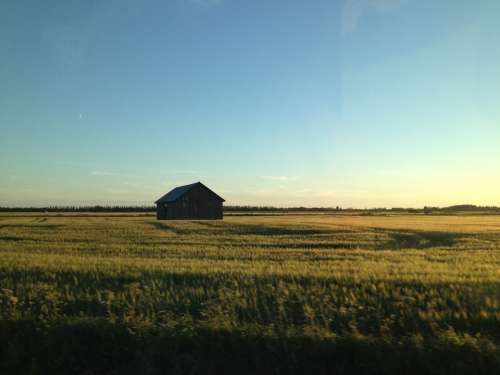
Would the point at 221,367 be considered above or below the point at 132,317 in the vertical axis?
below

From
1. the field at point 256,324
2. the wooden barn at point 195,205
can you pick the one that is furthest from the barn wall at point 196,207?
the field at point 256,324

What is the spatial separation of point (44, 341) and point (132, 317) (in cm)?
142

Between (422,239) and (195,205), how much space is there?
4214 cm

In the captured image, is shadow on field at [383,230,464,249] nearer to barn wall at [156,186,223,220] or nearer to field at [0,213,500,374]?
field at [0,213,500,374]

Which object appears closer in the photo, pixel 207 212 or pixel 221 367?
pixel 221 367

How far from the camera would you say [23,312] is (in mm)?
7738

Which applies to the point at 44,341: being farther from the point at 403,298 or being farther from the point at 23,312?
the point at 403,298

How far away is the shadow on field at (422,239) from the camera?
24.6m

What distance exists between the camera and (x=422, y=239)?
27.5m

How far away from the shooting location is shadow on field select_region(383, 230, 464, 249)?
24581 mm

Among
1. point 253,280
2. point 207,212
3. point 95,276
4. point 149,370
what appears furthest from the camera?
point 207,212

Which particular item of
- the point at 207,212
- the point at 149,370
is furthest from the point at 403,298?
the point at 207,212

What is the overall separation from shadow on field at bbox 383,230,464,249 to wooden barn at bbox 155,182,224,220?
38.3m

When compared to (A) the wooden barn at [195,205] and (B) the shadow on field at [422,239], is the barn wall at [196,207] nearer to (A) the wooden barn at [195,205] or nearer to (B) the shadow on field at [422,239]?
(A) the wooden barn at [195,205]
